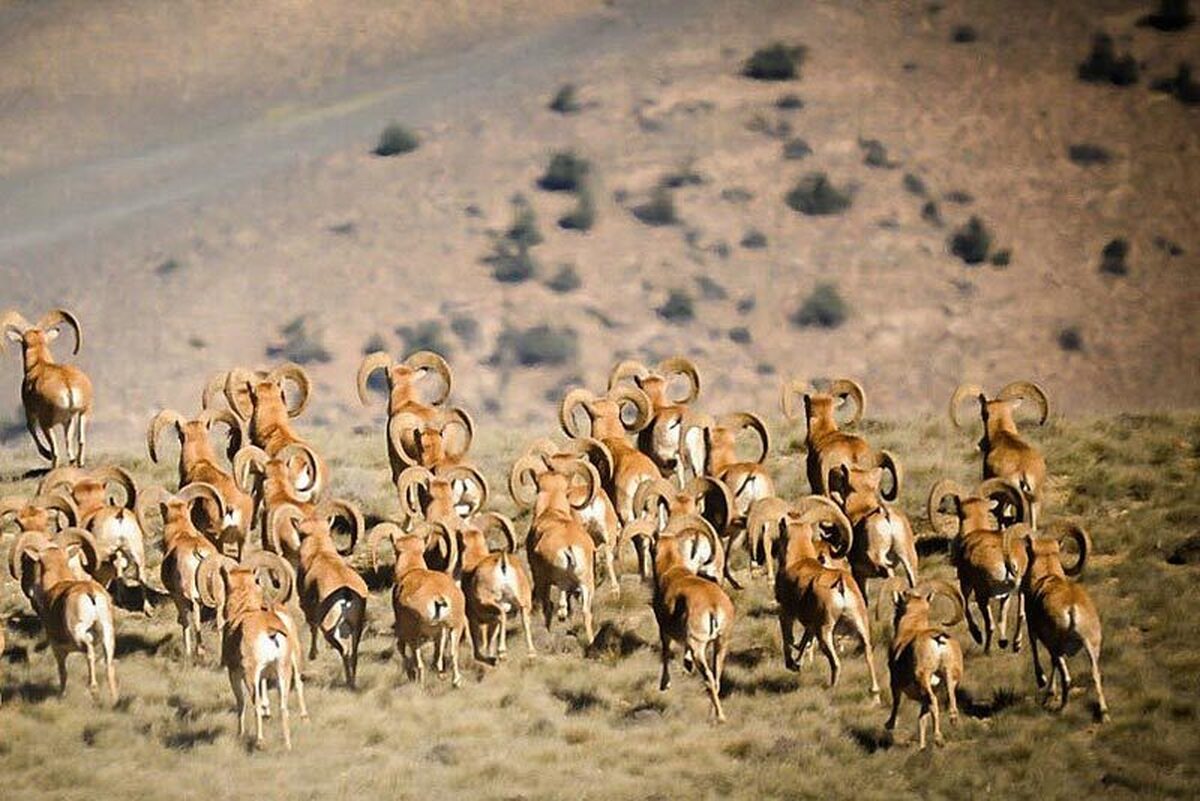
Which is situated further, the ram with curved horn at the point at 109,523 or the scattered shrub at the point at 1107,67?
the scattered shrub at the point at 1107,67

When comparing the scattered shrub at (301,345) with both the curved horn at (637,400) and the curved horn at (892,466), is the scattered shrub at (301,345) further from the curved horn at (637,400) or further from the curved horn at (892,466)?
the curved horn at (892,466)

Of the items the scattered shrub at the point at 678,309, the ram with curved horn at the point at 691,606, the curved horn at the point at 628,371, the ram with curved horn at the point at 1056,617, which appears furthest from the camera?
the scattered shrub at the point at 678,309

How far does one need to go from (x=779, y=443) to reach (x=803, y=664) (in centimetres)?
984

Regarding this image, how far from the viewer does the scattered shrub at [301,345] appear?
85.9 meters

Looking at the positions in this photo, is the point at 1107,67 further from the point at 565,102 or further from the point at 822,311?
the point at 565,102

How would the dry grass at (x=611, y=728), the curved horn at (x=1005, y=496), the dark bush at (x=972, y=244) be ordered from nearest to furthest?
the dry grass at (x=611, y=728) → the curved horn at (x=1005, y=496) → the dark bush at (x=972, y=244)

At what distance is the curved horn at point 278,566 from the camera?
941 inches

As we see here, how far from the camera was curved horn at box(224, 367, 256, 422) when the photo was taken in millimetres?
30531

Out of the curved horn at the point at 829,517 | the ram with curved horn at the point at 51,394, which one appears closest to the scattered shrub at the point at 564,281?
the ram with curved horn at the point at 51,394

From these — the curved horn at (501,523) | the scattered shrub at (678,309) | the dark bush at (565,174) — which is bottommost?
the curved horn at (501,523)

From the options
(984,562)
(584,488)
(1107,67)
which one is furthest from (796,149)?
(984,562)

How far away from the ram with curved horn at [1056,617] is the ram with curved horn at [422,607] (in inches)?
222

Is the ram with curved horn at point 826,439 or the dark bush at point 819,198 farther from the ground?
the dark bush at point 819,198

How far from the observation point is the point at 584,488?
26656mm
